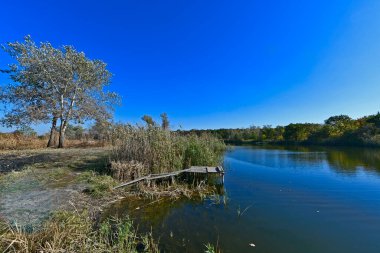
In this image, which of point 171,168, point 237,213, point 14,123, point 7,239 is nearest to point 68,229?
point 7,239

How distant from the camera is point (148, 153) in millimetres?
9438

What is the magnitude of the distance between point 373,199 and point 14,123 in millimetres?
22177

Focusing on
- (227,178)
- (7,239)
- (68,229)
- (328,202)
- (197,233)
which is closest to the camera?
(7,239)

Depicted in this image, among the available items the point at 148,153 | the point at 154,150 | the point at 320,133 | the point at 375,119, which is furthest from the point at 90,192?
the point at 375,119

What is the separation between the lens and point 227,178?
11.5m

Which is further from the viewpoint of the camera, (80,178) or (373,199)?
(80,178)

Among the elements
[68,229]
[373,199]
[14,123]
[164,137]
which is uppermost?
[14,123]

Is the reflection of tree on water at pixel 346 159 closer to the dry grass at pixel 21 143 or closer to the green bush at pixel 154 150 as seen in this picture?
the green bush at pixel 154 150

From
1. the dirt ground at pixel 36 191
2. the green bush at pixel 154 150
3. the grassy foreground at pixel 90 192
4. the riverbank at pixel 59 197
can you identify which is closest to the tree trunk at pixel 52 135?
the grassy foreground at pixel 90 192

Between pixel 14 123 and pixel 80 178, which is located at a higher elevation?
pixel 14 123

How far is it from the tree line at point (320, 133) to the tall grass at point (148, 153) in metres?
10.7

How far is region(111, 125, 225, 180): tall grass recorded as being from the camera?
895cm

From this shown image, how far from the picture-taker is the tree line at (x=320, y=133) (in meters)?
33.5

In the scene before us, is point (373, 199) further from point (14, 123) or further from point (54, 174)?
point (14, 123)
